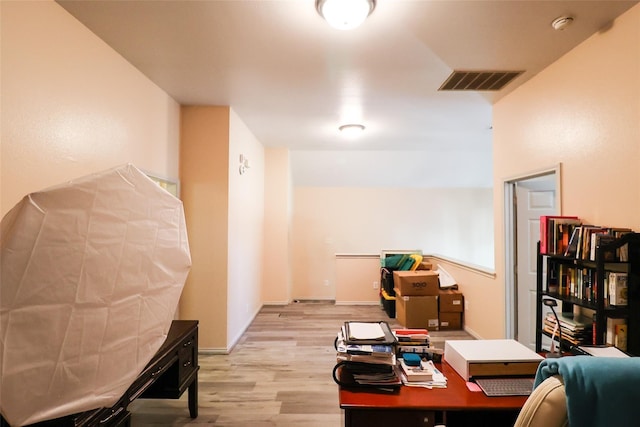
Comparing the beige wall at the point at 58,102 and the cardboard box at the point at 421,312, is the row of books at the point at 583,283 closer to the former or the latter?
the cardboard box at the point at 421,312

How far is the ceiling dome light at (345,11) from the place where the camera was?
5.68 ft

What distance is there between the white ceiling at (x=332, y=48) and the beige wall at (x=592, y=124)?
0.13m

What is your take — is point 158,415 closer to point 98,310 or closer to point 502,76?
point 98,310

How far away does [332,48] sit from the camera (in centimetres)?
225

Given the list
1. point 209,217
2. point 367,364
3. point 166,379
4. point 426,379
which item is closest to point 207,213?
point 209,217

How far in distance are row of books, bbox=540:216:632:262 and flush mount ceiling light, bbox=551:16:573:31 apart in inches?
49.5

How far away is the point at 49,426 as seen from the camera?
3.76 ft

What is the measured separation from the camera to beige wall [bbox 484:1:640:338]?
186cm

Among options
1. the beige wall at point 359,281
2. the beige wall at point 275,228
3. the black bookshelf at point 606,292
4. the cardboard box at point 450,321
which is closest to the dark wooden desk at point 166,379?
the black bookshelf at point 606,292

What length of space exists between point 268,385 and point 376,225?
4.39m

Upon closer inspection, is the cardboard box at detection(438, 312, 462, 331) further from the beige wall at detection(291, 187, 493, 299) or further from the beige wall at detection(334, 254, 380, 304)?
the beige wall at detection(291, 187, 493, 299)

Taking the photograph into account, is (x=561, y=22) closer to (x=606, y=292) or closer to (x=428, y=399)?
(x=606, y=292)

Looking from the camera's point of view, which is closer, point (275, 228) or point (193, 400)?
point (193, 400)

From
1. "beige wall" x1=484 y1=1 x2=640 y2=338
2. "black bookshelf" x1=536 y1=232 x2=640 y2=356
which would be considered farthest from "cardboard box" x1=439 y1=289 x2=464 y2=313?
"black bookshelf" x1=536 y1=232 x2=640 y2=356
